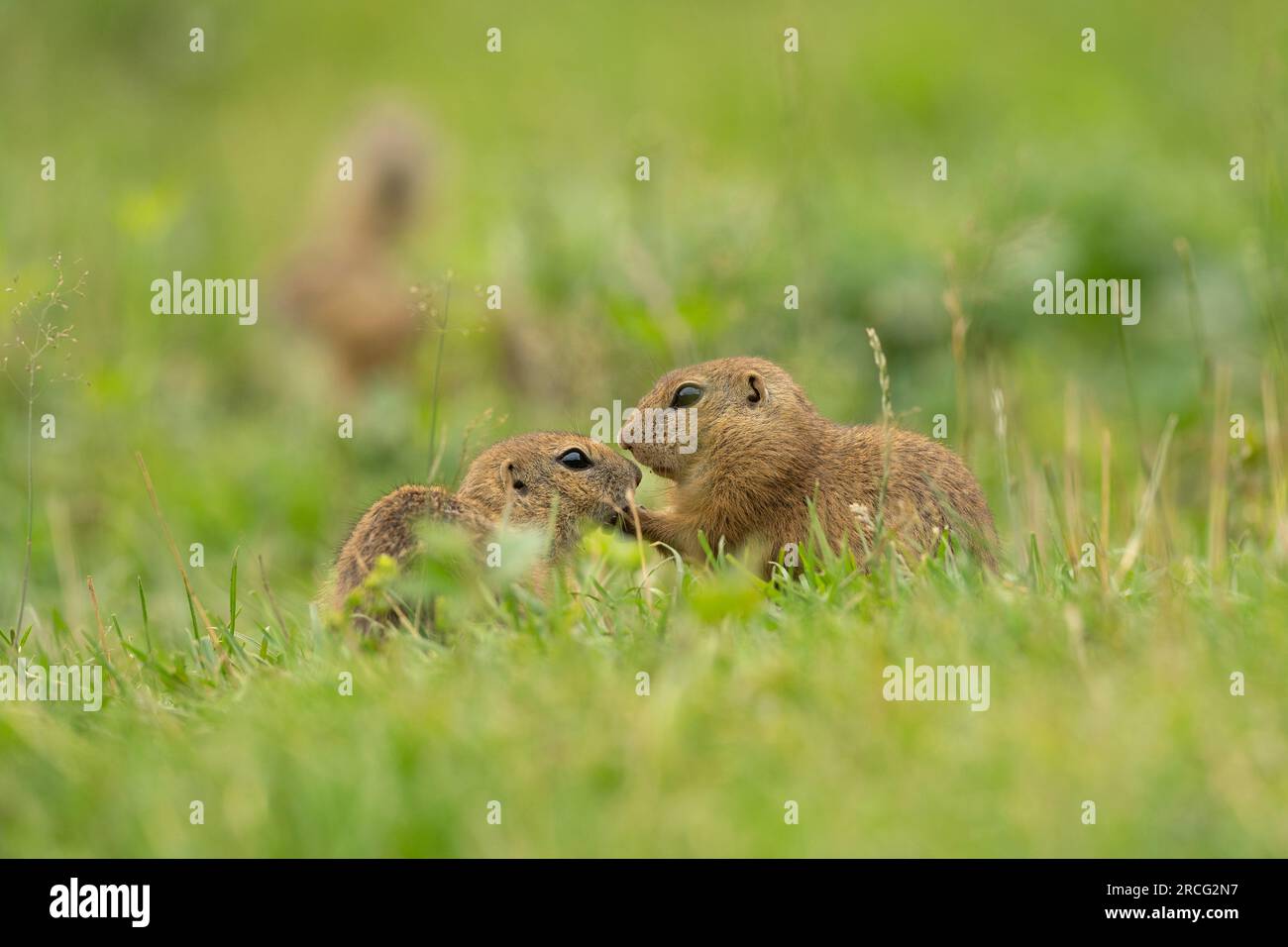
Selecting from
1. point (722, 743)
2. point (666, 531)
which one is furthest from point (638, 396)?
point (722, 743)

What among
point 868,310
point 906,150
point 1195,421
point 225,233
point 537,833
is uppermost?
point 906,150

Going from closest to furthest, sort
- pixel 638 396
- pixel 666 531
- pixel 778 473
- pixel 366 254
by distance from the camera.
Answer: pixel 778 473 → pixel 666 531 → pixel 638 396 → pixel 366 254

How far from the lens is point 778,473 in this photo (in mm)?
5508

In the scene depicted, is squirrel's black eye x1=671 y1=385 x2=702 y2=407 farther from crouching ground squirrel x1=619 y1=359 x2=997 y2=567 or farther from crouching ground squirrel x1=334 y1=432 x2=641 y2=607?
crouching ground squirrel x1=334 y1=432 x2=641 y2=607

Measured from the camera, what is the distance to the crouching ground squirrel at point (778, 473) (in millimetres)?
5230

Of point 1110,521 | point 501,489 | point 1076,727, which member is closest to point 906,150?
point 1110,521

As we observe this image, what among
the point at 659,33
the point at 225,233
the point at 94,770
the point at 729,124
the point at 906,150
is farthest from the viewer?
the point at 659,33

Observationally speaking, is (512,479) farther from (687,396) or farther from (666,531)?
(687,396)

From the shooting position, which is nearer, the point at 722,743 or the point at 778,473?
the point at 722,743

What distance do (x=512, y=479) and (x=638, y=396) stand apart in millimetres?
2729

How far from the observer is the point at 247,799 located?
11.5ft

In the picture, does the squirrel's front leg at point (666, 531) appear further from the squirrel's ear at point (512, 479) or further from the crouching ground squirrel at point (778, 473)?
the squirrel's ear at point (512, 479)

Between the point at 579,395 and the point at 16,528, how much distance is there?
313cm

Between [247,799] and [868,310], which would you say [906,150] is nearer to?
[868,310]
